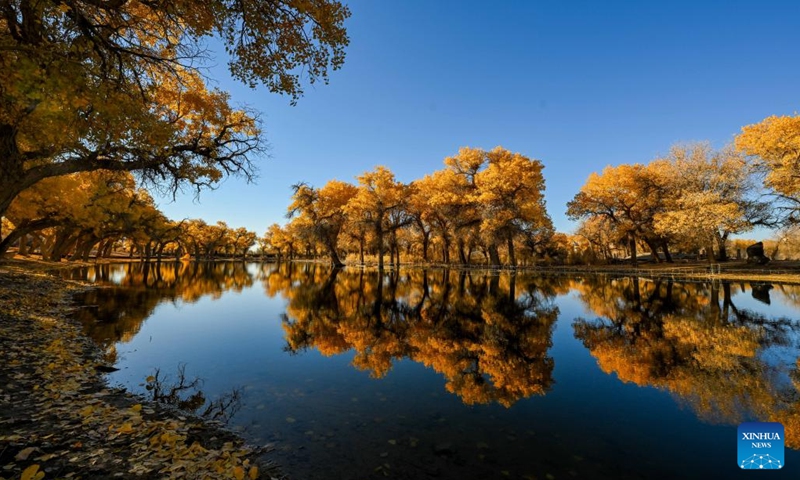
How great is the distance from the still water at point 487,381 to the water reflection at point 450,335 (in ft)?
0.21

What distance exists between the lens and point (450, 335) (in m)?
10.7

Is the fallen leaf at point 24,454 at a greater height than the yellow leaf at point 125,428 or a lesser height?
greater

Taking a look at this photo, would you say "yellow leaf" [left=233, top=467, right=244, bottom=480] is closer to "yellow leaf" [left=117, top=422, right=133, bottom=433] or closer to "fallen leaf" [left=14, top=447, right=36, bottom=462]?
"yellow leaf" [left=117, top=422, right=133, bottom=433]

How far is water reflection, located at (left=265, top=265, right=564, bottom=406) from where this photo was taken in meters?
7.24

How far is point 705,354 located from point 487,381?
596 cm

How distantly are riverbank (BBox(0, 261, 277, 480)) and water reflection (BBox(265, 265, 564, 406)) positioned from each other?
12.4 ft

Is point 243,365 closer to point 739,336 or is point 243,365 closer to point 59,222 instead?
point 739,336

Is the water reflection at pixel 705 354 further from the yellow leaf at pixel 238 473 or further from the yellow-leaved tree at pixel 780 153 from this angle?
the yellow-leaved tree at pixel 780 153

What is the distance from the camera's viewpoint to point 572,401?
244 inches

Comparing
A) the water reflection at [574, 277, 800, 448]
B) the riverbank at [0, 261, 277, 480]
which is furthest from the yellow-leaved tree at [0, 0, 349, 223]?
the water reflection at [574, 277, 800, 448]

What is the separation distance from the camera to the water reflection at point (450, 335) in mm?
7239

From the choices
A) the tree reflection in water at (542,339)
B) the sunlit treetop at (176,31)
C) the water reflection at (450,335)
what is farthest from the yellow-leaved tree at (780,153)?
the sunlit treetop at (176,31)

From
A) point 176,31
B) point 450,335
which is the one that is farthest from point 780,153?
point 176,31

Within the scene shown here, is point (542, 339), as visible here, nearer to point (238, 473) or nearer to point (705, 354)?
point (705, 354)
